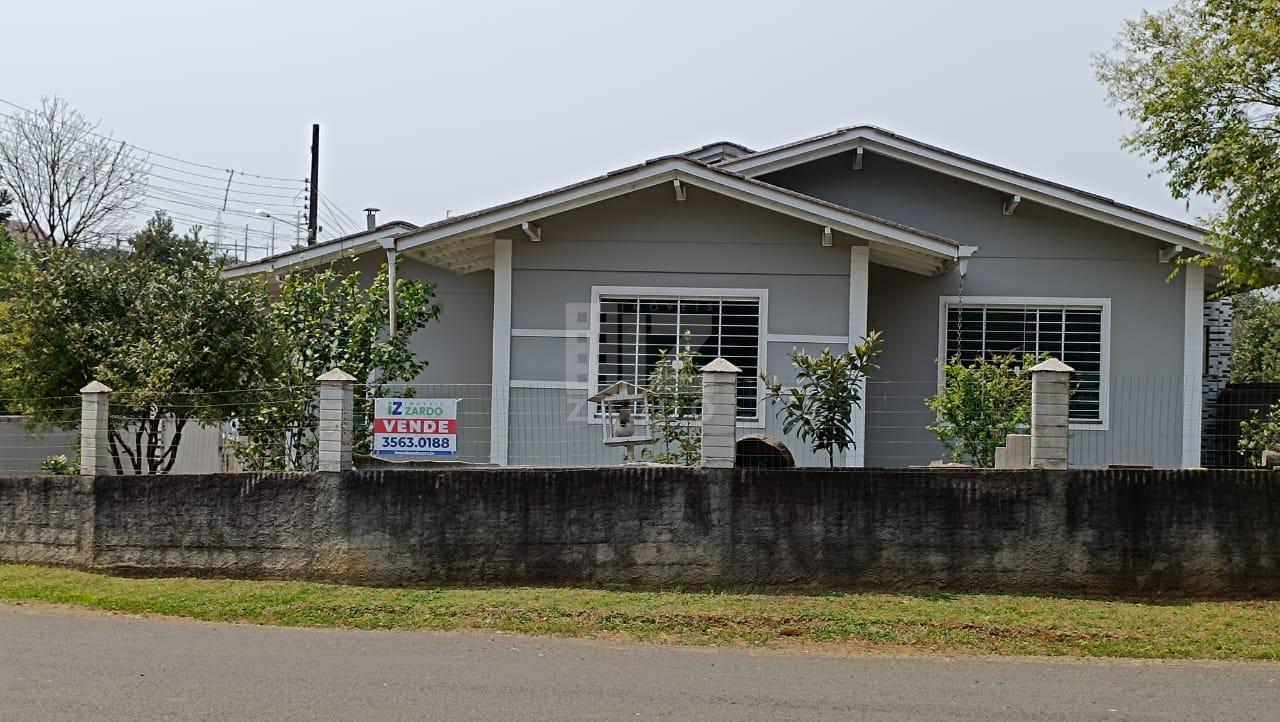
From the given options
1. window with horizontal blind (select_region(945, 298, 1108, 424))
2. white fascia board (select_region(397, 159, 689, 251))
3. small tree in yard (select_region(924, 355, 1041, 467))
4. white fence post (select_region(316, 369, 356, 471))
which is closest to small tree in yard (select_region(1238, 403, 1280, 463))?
small tree in yard (select_region(924, 355, 1041, 467))

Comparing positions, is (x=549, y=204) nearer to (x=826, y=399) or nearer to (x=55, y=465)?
(x=826, y=399)

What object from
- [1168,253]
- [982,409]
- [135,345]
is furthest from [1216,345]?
[135,345]

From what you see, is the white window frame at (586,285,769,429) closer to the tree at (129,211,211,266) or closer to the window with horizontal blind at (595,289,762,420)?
the window with horizontal blind at (595,289,762,420)

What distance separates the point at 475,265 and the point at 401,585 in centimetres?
571

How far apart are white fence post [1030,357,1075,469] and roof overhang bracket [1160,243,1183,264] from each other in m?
5.56

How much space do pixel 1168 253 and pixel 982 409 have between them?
3.81 meters

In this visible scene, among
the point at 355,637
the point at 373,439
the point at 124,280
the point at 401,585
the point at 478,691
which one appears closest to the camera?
the point at 478,691

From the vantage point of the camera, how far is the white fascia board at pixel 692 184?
43.1ft

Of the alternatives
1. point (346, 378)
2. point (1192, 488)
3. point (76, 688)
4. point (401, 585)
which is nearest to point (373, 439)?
point (346, 378)

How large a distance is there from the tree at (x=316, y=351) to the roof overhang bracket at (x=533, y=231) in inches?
58.9

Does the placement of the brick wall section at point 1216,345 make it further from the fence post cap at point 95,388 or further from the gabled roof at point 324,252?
the fence post cap at point 95,388

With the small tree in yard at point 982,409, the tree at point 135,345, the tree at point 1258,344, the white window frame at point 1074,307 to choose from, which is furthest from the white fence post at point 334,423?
the tree at point 1258,344

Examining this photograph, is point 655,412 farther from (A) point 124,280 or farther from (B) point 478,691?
(A) point 124,280

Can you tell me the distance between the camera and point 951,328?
603 inches
